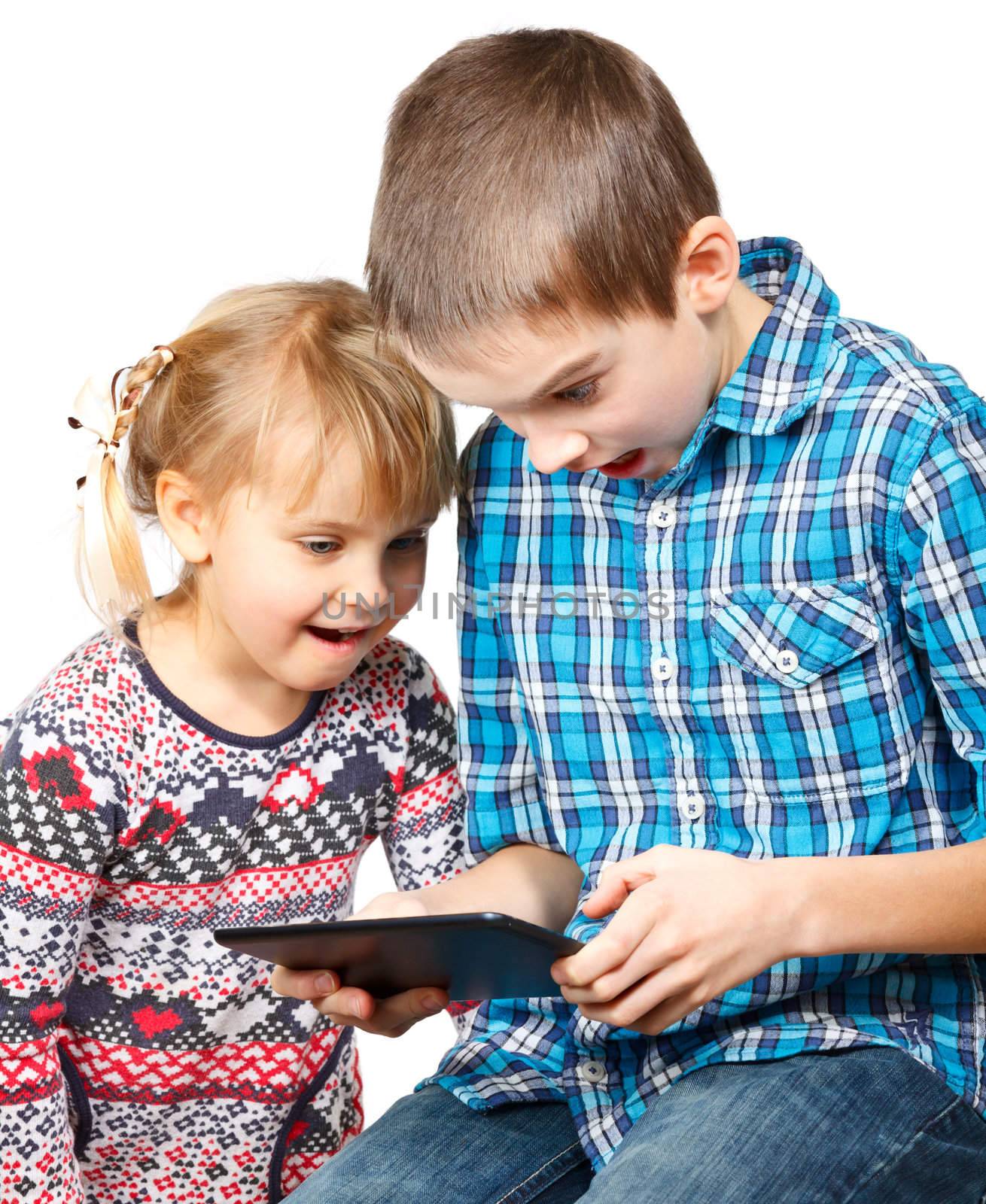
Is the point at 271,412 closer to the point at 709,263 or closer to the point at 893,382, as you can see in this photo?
the point at 709,263

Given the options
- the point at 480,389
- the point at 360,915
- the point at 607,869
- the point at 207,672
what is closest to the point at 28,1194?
the point at 360,915

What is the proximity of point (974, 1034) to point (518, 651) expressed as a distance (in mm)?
497

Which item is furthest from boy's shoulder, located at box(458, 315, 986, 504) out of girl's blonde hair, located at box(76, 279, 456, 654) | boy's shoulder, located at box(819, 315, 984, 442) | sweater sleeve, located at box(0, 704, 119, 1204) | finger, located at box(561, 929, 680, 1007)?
sweater sleeve, located at box(0, 704, 119, 1204)

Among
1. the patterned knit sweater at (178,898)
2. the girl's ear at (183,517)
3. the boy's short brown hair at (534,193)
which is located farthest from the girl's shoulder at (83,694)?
the boy's short brown hair at (534,193)

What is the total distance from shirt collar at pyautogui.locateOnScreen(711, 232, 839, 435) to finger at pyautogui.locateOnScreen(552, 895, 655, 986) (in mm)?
389

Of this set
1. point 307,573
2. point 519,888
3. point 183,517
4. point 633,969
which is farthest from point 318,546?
point 633,969

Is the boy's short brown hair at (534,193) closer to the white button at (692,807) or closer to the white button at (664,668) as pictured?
the white button at (664,668)

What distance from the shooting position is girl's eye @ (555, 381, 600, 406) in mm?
1232

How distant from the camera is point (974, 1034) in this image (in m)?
1.28

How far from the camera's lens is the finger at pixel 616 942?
45.4 inches

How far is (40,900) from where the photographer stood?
141 cm

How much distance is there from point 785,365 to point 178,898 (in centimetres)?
72

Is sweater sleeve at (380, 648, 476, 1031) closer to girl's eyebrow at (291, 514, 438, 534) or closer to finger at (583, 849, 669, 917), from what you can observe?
girl's eyebrow at (291, 514, 438, 534)

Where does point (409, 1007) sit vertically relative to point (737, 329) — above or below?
below
